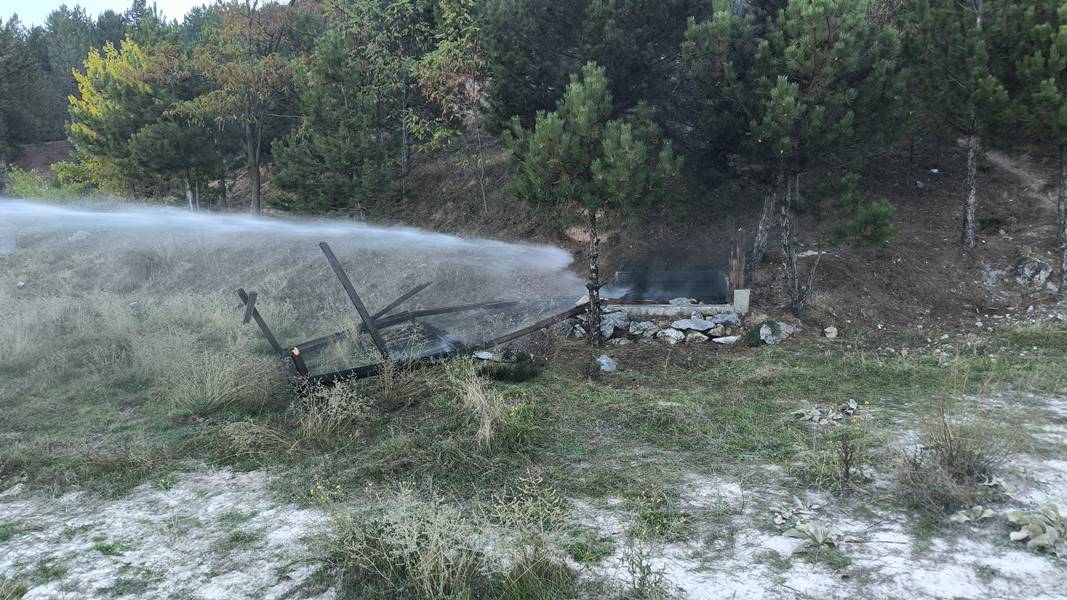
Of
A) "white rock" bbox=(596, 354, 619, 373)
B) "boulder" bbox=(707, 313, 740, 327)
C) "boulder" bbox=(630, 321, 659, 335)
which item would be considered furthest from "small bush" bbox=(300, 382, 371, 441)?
"boulder" bbox=(707, 313, 740, 327)

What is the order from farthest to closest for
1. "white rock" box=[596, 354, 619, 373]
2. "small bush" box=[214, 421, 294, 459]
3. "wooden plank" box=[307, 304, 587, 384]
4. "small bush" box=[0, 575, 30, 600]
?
"white rock" box=[596, 354, 619, 373] < "wooden plank" box=[307, 304, 587, 384] < "small bush" box=[214, 421, 294, 459] < "small bush" box=[0, 575, 30, 600]

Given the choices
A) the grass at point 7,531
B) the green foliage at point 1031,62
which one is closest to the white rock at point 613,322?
the green foliage at point 1031,62

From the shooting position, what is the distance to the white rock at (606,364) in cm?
1022

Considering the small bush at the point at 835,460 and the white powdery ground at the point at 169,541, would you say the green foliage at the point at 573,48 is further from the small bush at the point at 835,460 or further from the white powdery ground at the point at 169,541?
the white powdery ground at the point at 169,541

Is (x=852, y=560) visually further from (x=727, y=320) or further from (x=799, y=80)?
(x=799, y=80)

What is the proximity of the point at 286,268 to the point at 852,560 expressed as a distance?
715 inches

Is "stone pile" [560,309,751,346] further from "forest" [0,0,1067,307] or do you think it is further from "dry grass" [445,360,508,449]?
"dry grass" [445,360,508,449]

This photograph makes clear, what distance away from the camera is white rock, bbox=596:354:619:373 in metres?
10.2

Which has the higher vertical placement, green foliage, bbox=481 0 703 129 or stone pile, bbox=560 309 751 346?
green foliage, bbox=481 0 703 129

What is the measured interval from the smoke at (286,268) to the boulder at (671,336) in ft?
9.48

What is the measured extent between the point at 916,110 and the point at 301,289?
1488 centimetres

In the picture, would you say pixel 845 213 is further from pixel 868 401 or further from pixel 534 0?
pixel 534 0

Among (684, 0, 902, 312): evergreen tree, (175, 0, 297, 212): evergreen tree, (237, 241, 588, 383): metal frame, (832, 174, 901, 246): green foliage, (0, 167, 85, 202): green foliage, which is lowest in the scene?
(237, 241, 588, 383): metal frame

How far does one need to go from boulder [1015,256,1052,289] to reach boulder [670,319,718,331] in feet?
21.5
